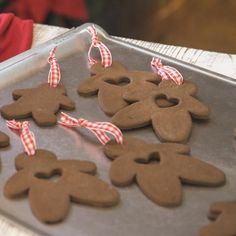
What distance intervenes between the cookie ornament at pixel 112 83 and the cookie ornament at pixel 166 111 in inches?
0.5

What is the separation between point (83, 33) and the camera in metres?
0.88

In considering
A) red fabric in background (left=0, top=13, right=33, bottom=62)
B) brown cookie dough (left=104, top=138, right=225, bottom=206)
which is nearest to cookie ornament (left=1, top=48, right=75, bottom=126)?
brown cookie dough (left=104, top=138, right=225, bottom=206)

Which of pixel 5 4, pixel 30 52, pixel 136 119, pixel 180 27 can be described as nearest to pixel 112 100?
pixel 136 119

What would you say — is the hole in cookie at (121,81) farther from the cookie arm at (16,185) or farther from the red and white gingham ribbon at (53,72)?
the cookie arm at (16,185)

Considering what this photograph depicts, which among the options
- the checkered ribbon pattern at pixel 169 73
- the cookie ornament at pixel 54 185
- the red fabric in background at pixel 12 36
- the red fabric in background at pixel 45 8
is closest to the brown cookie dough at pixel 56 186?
the cookie ornament at pixel 54 185

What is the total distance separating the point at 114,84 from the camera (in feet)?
2.50

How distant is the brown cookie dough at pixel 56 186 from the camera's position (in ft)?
1.73

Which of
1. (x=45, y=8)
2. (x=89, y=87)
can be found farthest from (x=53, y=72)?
(x=45, y=8)

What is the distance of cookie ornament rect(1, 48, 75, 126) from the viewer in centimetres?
67

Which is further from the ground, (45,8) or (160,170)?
(160,170)

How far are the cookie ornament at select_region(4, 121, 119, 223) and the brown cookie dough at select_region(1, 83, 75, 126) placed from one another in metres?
0.08

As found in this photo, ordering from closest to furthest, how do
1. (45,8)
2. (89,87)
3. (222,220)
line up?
1. (222,220)
2. (89,87)
3. (45,8)

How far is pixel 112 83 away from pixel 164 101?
85 millimetres

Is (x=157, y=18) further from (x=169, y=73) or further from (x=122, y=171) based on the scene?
(x=122, y=171)
